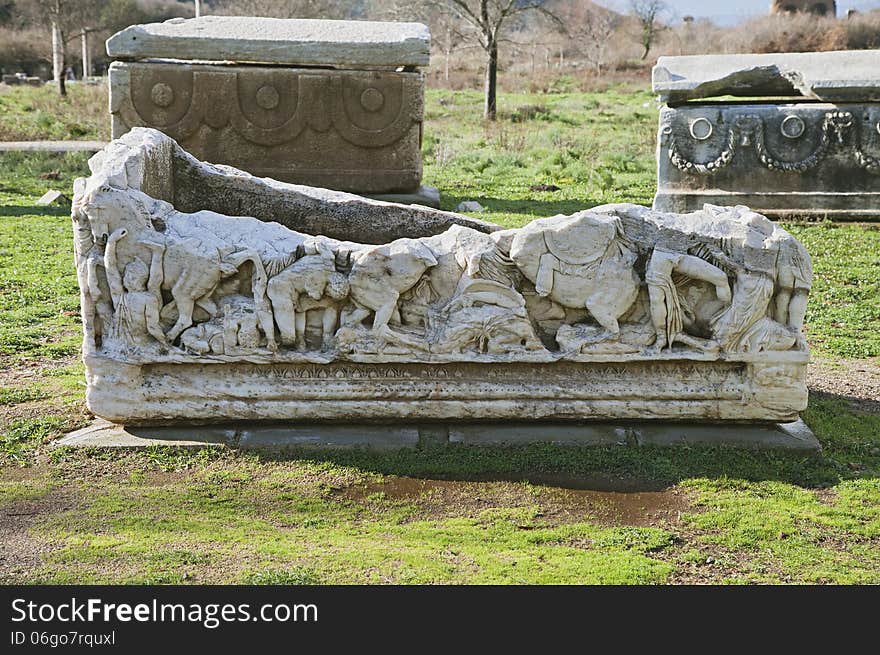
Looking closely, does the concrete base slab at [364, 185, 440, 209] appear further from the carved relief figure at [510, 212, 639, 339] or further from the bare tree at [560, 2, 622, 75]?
the bare tree at [560, 2, 622, 75]

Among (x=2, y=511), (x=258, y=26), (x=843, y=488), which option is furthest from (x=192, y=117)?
(x=843, y=488)

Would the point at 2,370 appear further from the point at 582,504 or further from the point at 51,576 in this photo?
the point at 582,504

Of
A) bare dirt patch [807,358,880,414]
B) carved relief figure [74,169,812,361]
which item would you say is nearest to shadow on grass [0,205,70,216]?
carved relief figure [74,169,812,361]

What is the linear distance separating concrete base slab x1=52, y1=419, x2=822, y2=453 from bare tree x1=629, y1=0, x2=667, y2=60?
31.8m

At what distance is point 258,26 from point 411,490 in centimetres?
758

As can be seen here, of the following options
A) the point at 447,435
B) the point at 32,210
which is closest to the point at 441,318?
the point at 447,435

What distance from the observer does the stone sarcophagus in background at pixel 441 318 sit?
485cm

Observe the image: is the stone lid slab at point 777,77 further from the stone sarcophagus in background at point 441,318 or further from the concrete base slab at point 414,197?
the stone sarcophagus in background at point 441,318

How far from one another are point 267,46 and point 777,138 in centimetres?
488

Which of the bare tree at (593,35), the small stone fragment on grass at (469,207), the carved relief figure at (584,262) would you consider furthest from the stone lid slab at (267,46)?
the bare tree at (593,35)

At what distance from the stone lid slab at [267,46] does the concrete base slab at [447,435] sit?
6266 millimetres

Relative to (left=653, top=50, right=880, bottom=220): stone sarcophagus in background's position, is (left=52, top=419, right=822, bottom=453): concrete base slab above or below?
below

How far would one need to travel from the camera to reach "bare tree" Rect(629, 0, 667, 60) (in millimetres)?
35841

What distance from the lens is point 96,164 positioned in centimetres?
523
